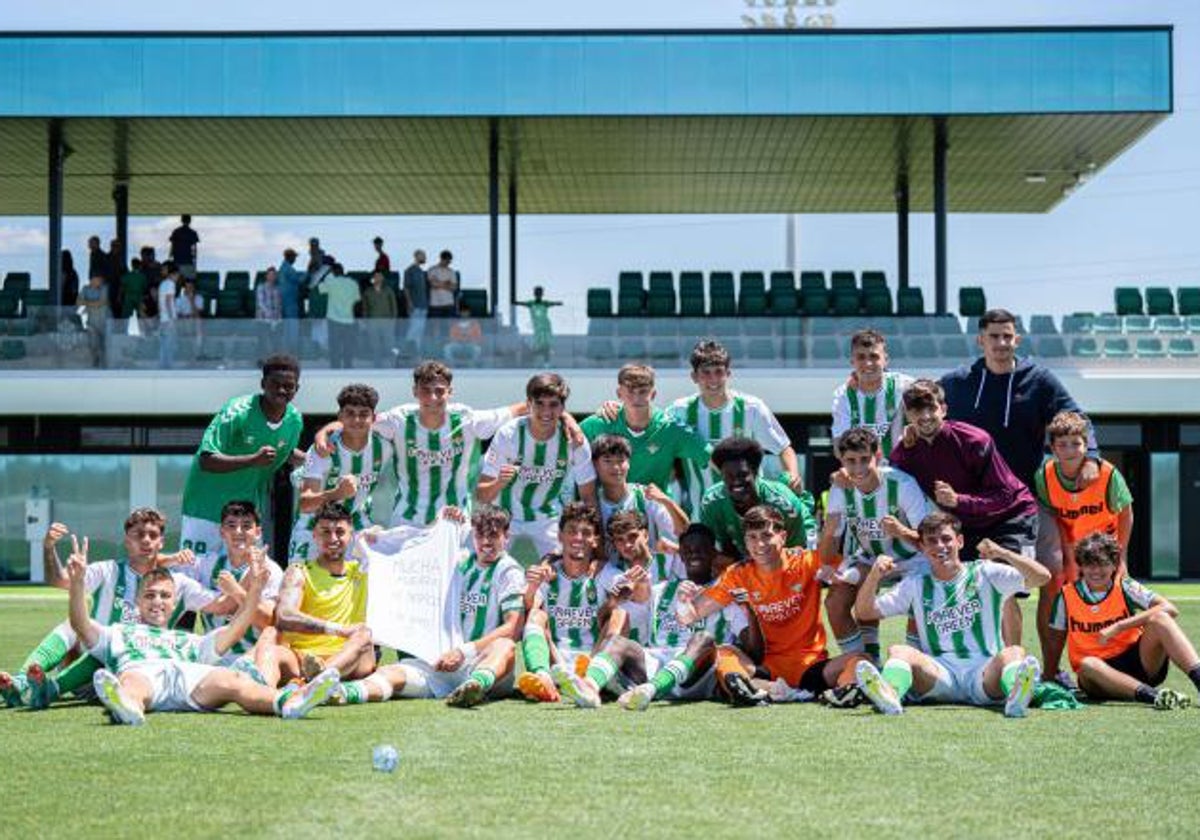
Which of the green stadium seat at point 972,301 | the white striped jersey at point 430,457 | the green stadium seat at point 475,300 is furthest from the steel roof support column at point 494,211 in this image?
the white striped jersey at point 430,457

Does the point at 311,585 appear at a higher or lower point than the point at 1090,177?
lower

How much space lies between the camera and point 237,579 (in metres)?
9.14

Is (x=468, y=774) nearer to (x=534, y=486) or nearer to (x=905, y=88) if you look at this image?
(x=534, y=486)

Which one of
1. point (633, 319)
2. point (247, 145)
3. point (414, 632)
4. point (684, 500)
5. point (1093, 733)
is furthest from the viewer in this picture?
point (247, 145)

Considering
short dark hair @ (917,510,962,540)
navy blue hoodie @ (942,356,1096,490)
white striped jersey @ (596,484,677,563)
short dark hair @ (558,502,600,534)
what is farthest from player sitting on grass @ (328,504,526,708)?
navy blue hoodie @ (942,356,1096,490)

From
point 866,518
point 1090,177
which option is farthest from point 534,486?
point 1090,177

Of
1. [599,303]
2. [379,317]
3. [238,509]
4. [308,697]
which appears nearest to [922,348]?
[599,303]

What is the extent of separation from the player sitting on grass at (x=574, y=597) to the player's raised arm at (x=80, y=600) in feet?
6.83

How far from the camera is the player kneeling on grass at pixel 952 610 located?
8.14m

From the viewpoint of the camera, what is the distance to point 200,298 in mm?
21594

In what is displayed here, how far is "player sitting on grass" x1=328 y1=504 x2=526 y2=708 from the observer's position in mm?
8375

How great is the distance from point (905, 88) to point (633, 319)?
4.60 metres

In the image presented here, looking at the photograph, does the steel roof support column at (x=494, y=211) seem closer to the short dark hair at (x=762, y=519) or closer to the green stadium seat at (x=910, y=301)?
the green stadium seat at (x=910, y=301)

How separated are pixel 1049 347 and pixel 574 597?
13208mm
